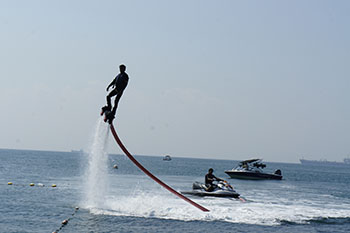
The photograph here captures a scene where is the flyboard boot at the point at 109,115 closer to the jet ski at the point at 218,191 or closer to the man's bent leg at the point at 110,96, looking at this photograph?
the man's bent leg at the point at 110,96

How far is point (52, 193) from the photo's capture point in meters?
35.3

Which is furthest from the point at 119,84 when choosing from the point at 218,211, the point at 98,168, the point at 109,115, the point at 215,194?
the point at 215,194

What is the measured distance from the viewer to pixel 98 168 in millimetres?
22188

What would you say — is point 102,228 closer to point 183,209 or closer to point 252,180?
point 183,209

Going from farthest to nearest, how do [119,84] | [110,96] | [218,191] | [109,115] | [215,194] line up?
[218,191] < [215,194] < [109,115] < [110,96] < [119,84]

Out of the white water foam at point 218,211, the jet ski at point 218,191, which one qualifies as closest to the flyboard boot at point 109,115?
the white water foam at point 218,211

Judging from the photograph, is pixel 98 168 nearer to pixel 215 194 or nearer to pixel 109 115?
pixel 109 115

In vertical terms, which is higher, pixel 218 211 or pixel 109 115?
pixel 109 115

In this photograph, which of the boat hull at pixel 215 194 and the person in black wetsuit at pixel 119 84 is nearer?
the person in black wetsuit at pixel 119 84

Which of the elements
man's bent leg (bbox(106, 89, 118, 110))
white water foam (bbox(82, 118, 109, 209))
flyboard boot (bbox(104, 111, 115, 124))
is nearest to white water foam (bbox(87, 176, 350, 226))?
white water foam (bbox(82, 118, 109, 209))

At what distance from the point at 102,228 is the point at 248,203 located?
12.5m

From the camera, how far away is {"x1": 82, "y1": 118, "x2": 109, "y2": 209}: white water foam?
19.9 metres

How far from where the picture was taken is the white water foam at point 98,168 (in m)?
19.9

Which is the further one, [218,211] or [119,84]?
[218,211]
